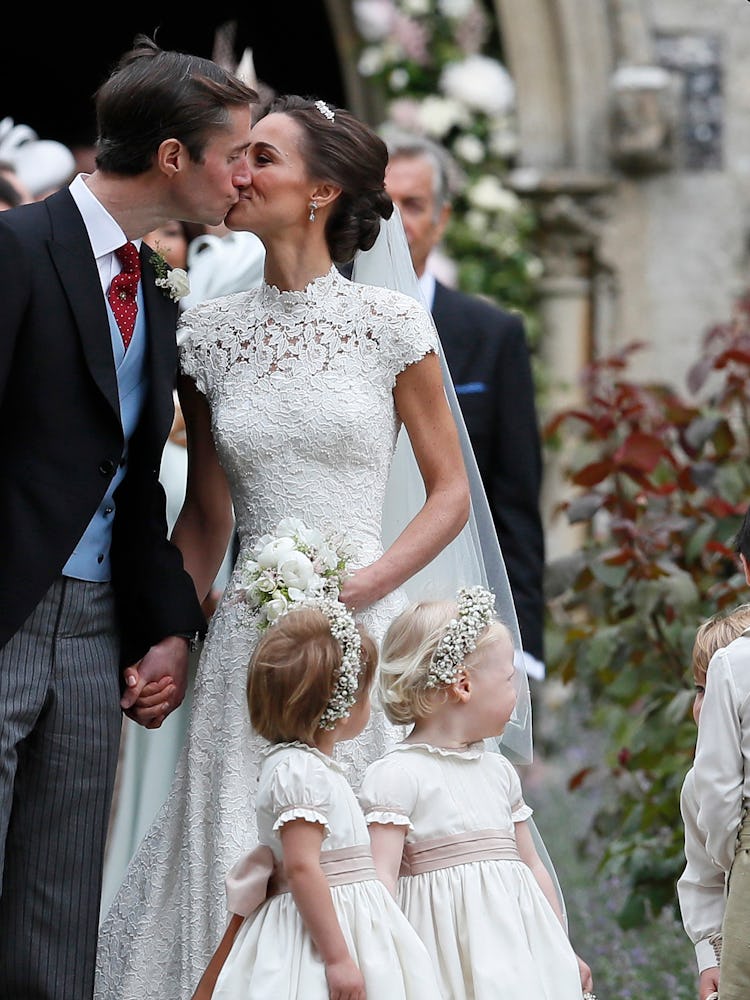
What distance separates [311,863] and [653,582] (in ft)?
6.67

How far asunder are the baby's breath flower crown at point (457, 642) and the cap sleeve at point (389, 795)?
0.17 m

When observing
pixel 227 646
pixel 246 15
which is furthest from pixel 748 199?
pixel 227 646

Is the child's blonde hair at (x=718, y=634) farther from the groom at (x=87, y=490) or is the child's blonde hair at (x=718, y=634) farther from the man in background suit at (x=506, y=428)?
the man in background suit at (x=506, y=428)

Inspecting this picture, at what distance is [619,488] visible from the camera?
483 cm

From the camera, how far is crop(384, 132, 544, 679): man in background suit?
4633 millimetres

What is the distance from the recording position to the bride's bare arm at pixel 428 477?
340 cm

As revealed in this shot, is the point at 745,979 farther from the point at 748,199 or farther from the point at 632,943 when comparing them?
the point at 748,199

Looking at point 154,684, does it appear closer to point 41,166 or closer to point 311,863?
point 311,863

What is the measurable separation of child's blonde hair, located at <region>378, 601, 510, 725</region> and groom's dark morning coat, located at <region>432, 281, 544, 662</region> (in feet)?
4.75

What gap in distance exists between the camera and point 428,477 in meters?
3.50

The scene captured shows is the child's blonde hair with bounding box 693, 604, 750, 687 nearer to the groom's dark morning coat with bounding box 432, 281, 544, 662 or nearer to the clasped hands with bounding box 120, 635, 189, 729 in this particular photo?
the clasped hands with bounding box 120, 635, 189, 729

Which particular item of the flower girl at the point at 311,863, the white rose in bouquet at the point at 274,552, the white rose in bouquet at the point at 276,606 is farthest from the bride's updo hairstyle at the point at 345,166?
the flower girl at the point at 311,863

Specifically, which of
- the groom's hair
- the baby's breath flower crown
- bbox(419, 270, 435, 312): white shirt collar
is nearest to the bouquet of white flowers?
the baby's breath flower crown

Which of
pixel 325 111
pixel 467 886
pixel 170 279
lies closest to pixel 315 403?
pixel 170 279
